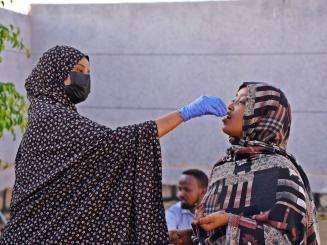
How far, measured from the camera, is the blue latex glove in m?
3.06

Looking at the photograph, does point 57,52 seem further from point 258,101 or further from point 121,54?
point 121,54

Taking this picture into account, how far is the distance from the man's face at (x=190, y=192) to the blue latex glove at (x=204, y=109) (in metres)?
1.72

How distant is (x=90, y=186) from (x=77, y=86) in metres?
0.47

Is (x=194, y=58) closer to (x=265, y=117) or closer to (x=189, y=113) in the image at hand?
(x=189, y=113)

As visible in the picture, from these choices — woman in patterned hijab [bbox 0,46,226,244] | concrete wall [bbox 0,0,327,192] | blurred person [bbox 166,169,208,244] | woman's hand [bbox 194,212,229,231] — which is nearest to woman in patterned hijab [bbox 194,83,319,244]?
woman's hand [bbox 194,212,229,231]

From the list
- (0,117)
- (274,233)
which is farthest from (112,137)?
(0,117)

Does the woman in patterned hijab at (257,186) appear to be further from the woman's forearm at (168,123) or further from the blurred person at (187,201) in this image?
the blurred person at (187,201)

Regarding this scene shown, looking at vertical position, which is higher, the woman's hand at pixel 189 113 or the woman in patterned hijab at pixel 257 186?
the woman's hand at pixel 189 113

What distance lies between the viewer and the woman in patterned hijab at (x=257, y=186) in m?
2.74

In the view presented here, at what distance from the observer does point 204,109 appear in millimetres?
3111

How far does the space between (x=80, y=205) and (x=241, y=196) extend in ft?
2.11

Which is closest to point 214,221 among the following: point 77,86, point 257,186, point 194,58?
point 257,186

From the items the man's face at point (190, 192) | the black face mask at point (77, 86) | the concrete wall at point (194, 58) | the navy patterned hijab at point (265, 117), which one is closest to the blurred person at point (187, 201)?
the man's face at point (190, 192)

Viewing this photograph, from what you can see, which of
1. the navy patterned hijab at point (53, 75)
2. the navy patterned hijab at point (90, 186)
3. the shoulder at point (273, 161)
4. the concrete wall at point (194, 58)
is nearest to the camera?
the shoulder at point (273, 161)
